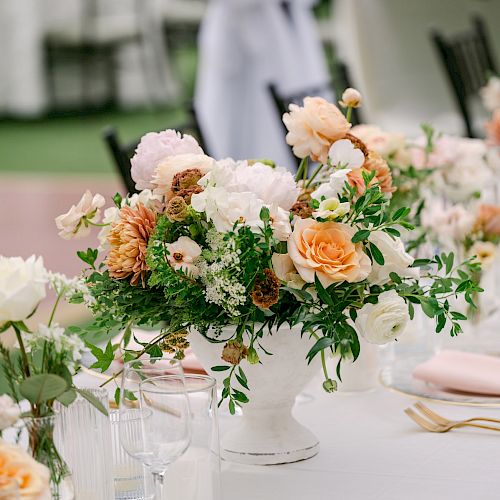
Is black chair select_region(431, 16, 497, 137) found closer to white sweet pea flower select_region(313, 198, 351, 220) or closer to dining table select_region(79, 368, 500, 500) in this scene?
dining table select_region(79, 368, 500, 500)

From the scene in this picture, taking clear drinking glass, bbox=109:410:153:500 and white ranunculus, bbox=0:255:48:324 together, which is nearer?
white ranunculus, bbox=0:255:48:324

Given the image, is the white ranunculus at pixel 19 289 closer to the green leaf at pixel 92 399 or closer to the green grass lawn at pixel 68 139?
the green leaf at pixel 92 399

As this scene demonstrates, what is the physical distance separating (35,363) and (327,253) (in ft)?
1.07

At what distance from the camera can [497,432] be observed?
1.34 metres

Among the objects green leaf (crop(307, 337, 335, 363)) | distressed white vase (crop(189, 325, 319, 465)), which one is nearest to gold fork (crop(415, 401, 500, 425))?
distressed white vase (crop(189, 325, 319, 465))

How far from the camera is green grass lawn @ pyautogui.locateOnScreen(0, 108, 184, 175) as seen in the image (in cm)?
864

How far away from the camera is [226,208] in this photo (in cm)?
115

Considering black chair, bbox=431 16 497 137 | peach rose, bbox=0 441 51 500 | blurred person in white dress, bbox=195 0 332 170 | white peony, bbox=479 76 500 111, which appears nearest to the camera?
peach rose, bbox=0 441 51 500

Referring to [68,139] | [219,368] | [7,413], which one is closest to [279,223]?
[219,368]

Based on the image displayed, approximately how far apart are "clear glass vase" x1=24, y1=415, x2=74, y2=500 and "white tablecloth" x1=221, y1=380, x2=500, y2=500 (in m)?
0.23

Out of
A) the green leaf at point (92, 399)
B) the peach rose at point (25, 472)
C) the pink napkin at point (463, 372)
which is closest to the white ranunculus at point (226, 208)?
the green leaf at point (92, 399)

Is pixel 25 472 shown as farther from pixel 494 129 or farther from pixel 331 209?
pixel 494 129

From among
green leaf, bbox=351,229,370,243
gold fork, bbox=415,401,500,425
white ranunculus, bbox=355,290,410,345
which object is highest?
green leaf, bbox=351,229,370,243

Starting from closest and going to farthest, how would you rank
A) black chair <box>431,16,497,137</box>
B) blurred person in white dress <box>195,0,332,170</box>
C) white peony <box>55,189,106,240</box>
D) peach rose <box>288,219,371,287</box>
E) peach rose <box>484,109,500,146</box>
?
peach rose <box>288,219,371,287</box> → white peony <box>55,189,106,240</box> → peach rose <box>484,109,500,146</box> → black chair <box>431,16,497,137</box> → blurred person in white dress <box>195,0,332,170</box>
